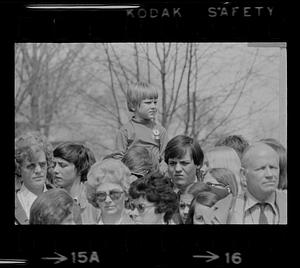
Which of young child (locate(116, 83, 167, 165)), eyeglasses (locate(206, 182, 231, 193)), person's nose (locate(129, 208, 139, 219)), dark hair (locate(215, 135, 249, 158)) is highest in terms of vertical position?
young child (locate(116, 83, 167, 165))

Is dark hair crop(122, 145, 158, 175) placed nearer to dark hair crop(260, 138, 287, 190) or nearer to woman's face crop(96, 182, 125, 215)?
woman's face crop(96, 182, 125, 215)

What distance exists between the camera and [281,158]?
1.54 metres

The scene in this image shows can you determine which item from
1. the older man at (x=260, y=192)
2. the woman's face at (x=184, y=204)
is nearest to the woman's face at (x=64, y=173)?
the woman's face at (x=184, y=204)

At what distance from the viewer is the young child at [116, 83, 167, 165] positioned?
5.05ft

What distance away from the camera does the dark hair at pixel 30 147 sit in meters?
1.55

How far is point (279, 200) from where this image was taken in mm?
1542

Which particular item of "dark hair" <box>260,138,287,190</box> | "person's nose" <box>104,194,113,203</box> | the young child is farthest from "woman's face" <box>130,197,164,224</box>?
"dark hair" <box>260,138,287,190</box>

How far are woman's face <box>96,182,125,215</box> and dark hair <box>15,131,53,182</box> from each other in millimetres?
252

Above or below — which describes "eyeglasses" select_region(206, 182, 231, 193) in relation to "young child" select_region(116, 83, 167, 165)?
below

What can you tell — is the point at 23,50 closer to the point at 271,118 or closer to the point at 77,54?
the point at 77,54

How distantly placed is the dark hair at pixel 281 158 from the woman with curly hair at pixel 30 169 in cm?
101
